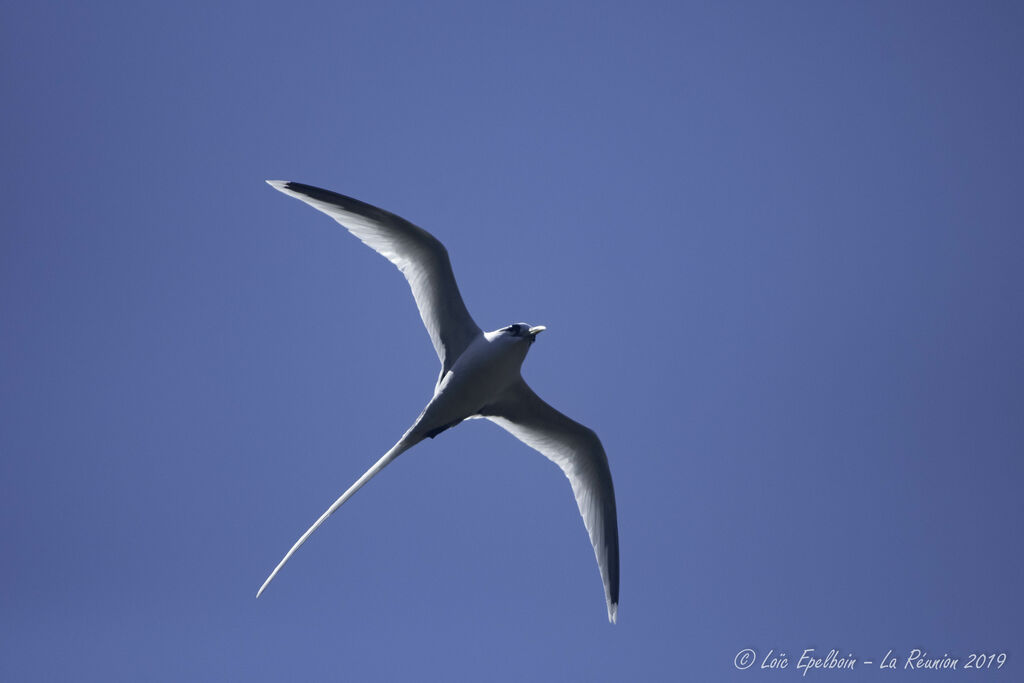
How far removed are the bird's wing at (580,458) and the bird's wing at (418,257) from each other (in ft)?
3.58

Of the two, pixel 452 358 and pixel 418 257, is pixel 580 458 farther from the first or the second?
pixel 418 257

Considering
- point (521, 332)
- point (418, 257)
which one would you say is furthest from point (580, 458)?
point (418, 257)

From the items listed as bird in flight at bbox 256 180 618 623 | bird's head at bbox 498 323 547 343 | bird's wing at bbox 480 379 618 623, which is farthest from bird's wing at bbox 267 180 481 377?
bird's wing at bbox 480 379 618 623

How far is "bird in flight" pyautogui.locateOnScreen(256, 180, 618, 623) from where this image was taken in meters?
7.82

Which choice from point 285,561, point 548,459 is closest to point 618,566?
point 548,459

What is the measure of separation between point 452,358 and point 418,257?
1.14 metres

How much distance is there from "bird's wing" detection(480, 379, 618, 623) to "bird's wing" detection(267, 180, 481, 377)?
109 cm

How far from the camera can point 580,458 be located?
30.7ft

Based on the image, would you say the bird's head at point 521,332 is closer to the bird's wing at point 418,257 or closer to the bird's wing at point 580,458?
the bird's wing at point 418,257

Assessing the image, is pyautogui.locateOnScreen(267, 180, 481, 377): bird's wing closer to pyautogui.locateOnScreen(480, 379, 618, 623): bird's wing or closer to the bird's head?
the bird's head

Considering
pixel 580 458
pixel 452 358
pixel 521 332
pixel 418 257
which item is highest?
pixel 418 257

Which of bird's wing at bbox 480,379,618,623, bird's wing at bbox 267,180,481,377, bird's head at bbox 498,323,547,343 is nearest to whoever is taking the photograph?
bird's wing at bbox 267,180,481,377

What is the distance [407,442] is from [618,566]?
118 inches

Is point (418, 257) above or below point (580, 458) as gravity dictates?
above
